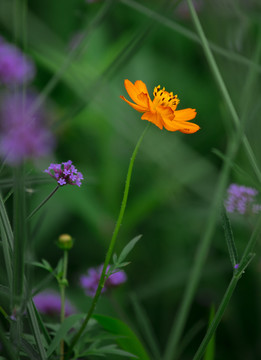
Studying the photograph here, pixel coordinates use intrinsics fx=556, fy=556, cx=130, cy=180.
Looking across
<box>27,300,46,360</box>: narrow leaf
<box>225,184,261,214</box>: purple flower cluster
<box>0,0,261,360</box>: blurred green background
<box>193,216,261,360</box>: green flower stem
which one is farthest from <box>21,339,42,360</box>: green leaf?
<box>0,0,261,360</box>: blurred green background

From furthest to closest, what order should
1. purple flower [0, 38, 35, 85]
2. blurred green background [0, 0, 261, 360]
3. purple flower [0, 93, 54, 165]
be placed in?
blurred green background [0, 0, 261, 360] → purple flower [0, 38, 35, 85] → purple flower [0, 93, 54, 165]

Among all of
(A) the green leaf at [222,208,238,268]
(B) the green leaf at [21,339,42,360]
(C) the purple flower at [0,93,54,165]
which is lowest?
(B) the green leaf at [21,339,42,360]

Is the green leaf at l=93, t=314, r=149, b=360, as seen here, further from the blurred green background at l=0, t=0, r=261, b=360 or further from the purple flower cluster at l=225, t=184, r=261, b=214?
the blurred green background at l=0, t=0, r=261, b=360

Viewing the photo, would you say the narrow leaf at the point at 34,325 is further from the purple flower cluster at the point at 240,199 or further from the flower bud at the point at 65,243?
the purple flower cluster at the point at 240,199

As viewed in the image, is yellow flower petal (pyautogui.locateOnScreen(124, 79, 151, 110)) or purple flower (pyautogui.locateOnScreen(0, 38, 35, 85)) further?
purple flower (pyautogui.locateOnScreen(0, 38, 35, 85))

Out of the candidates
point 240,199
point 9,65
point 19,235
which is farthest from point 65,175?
point 9,65

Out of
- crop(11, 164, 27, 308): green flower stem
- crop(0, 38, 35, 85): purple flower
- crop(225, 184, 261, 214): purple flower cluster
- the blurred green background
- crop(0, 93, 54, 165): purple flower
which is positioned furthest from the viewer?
the blurred green background

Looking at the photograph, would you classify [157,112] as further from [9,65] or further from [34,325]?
[9,65]

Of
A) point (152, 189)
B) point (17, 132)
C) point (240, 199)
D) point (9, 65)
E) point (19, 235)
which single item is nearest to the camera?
point (19, 235)
